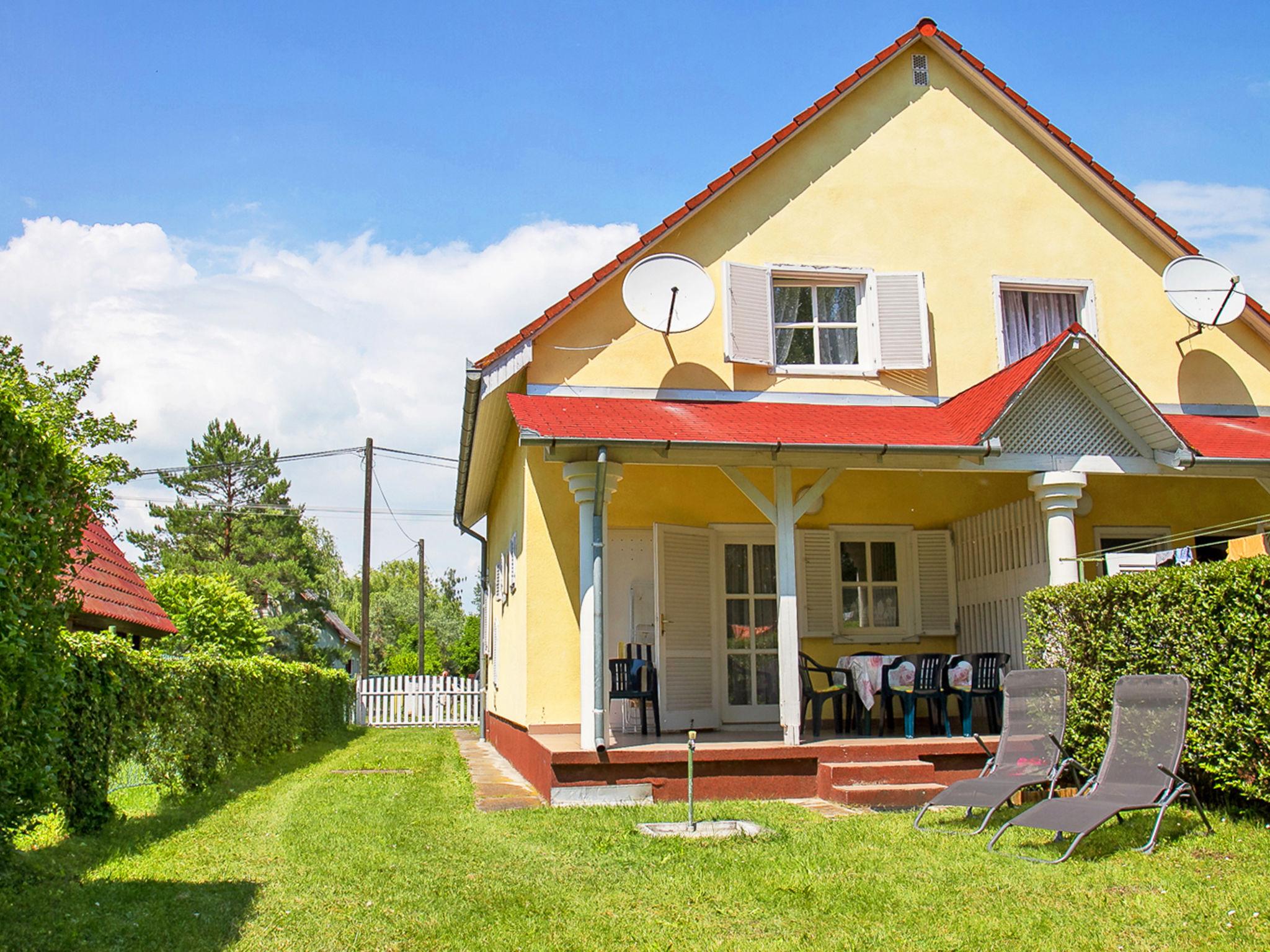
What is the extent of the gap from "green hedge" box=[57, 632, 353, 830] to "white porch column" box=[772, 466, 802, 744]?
4977 mm

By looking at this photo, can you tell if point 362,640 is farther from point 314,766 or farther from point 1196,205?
point 1196,205

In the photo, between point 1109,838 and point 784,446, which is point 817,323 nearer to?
point 784,446

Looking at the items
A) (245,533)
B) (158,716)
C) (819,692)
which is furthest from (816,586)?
(245,533)

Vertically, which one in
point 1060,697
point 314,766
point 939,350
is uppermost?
point 939,350

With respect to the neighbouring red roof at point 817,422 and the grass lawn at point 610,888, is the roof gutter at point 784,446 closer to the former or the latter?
the neighbouring red roof at point 817,422

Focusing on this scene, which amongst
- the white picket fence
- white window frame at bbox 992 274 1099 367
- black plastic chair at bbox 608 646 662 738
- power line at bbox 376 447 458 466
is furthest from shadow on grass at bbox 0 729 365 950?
power line at bbox 376 447 458 466

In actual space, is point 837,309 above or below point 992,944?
above

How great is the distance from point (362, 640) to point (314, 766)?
16.4m

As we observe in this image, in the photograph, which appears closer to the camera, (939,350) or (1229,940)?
(1229,940)

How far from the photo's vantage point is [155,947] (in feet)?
14.3

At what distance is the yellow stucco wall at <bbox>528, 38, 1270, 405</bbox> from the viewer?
11984mm

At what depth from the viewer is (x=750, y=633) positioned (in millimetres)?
11625

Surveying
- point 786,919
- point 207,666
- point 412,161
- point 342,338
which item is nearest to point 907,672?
point 786,919

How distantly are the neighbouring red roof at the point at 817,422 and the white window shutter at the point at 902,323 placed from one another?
56 cm
